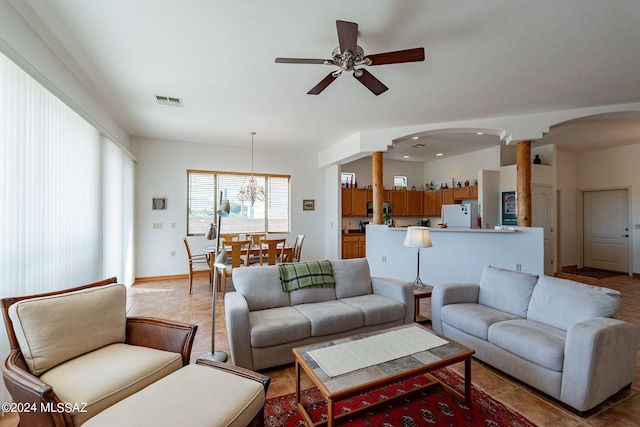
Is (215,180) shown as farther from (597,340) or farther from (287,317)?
(597,340)

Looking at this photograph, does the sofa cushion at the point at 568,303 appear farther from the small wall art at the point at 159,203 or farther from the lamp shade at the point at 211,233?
the small wall art at the point at 159,203

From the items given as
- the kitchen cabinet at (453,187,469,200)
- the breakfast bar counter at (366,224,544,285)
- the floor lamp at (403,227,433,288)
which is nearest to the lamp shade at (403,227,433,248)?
the floor lamp at (403,227,433,288)

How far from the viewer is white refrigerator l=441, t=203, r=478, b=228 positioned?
592 cm

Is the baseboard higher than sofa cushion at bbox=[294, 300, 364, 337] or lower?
lower

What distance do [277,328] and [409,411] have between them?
3.68 feet

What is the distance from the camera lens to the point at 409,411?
187cm

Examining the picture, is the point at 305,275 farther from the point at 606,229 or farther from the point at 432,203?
the point at 606,229

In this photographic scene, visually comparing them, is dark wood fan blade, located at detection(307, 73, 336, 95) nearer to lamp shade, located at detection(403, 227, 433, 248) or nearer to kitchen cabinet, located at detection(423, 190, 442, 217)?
lamp shade, located at detection(403, 227, 433, 248)

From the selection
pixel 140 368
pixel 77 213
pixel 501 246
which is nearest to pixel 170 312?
pixel 77 213

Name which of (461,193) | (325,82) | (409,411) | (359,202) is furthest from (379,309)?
(461,193)

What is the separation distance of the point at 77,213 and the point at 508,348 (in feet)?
14.3

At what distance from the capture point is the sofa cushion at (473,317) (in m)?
2.41

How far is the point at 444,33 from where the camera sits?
230cm

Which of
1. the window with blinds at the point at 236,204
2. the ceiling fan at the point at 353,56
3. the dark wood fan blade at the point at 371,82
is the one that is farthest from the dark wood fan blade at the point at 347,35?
the window with blinds at the point at 236,204
